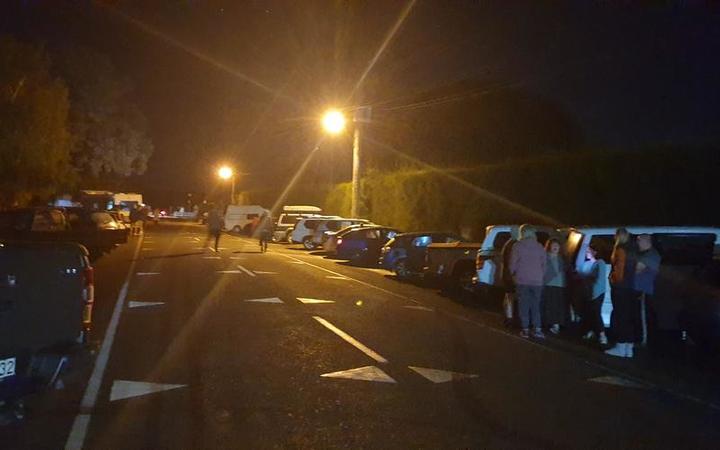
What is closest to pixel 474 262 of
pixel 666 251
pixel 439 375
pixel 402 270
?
pixel 402 270

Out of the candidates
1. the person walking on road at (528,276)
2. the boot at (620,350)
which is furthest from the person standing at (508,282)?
the boot at (620,350)

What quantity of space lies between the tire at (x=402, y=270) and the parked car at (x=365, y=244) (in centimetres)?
492

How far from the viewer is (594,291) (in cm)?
1183

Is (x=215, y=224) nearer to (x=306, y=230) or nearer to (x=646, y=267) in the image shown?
(x=306, y=230)

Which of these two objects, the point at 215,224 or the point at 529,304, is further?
the point at 215,224

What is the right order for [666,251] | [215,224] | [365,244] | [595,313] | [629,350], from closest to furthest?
[629,350] → [595,313] → [666,251] → [365,244] → [215,224]

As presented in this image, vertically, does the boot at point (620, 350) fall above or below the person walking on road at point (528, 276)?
below

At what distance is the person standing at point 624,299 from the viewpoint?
1093 centimetres

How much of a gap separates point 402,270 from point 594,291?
11004 millimetres

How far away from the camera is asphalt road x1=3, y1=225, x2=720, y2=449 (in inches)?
266

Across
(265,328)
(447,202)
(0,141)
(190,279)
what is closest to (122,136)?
(0,141)

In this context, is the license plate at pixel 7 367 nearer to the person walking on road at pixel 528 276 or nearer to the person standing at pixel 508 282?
the person walking on road at pixel 528 276

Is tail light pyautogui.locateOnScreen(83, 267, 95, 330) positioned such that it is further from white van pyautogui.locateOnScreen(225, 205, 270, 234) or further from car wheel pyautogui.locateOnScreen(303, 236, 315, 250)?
white van pyautogui.locateOnScreen(225, 205, 270, 234)

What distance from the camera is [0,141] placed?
37.2 meters
